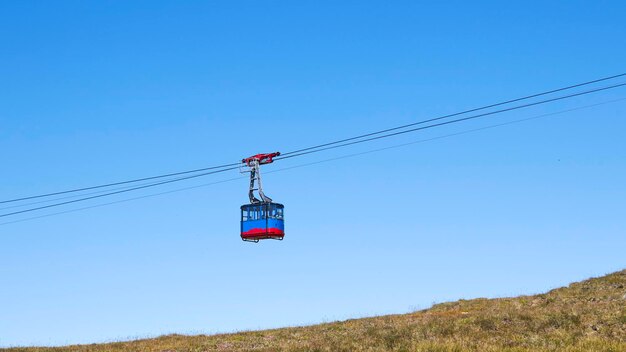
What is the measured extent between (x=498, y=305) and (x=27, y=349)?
28.6m

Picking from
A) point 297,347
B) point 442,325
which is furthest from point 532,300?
point 297,347

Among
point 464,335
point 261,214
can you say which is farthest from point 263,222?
point 464,335

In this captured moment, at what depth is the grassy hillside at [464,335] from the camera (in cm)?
2897

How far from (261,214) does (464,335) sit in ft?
36.3

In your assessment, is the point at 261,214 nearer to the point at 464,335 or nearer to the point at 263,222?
the point at 263,222

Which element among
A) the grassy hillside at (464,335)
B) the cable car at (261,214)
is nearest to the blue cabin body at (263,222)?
the cable car at (261,214)

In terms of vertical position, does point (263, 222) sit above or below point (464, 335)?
above

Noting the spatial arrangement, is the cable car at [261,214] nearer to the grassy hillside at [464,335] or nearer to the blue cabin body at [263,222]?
the blue cabin body at [263,222]

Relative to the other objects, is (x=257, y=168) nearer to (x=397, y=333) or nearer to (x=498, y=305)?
(x=397, y=333)

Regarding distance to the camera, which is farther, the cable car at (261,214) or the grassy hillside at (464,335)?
the cable car at (261,214)

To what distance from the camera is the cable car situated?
1464 inches

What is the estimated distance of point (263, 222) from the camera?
37.2 m

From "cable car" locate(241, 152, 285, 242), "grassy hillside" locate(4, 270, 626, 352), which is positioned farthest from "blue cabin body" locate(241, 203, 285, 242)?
"grassy hillside" locate(4, 270, 626, 352)

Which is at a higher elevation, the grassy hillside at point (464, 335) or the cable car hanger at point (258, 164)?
the cable car hanger at point (258, 164)
